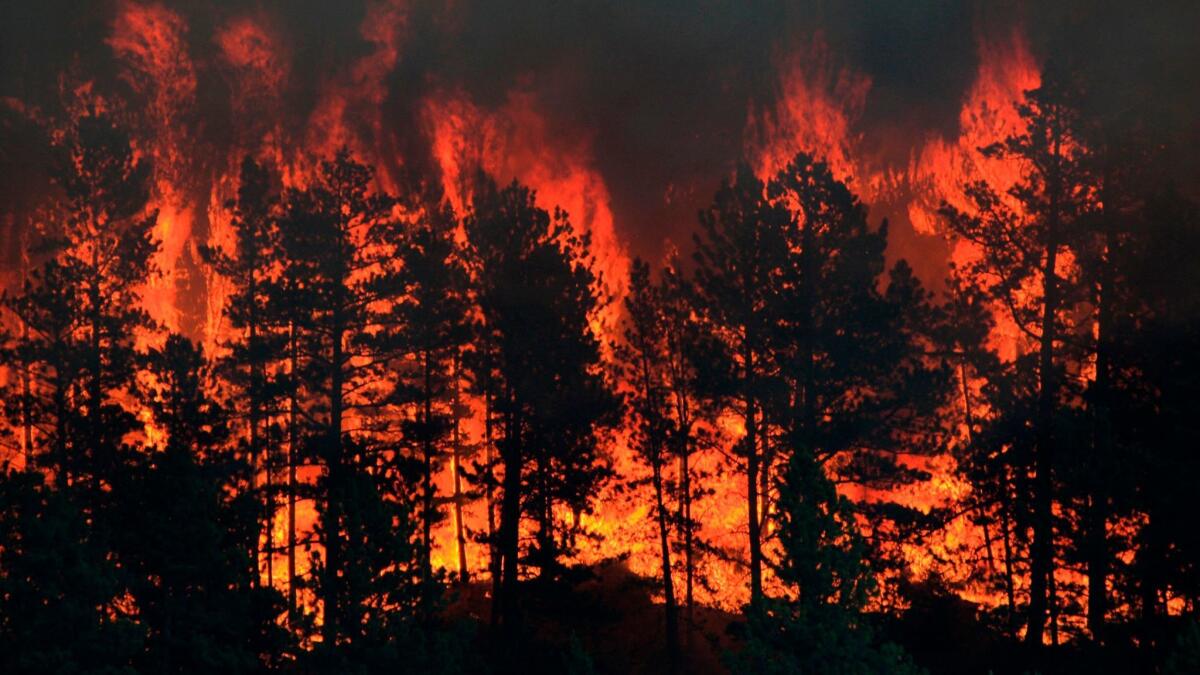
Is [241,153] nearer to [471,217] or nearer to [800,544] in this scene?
[471,217]

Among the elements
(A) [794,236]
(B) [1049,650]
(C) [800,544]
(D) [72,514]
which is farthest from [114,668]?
(B) [1049,650]

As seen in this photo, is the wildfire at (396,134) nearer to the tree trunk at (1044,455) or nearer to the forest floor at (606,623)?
the forest floor at (606,623)

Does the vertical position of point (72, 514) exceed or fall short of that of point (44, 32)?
it falls short

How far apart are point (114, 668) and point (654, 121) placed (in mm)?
52352

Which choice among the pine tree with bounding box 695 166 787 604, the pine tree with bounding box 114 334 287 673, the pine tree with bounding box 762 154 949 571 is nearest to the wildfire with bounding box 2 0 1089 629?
the pine tree with bounding box 695 166 787 604

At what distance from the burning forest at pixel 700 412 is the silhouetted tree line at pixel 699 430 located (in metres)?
0.11

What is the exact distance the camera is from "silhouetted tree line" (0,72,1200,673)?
16953 mm

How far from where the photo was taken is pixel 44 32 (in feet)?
193

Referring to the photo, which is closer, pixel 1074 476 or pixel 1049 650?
pixel 1074 476

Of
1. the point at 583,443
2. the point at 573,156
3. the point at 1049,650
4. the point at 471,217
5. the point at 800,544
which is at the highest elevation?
the point at 573,156

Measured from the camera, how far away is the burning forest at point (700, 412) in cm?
1770

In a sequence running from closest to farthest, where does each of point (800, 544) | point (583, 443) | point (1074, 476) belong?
point (800, 544), point (1074, 476), point (583, 443)

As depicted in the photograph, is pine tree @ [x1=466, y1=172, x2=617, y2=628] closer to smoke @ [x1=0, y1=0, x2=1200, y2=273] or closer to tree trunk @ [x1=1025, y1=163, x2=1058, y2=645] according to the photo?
tree trunk @ [x1=1025, y1=163, x2=1058, y2=645]

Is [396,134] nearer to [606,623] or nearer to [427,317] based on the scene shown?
[427,317]
